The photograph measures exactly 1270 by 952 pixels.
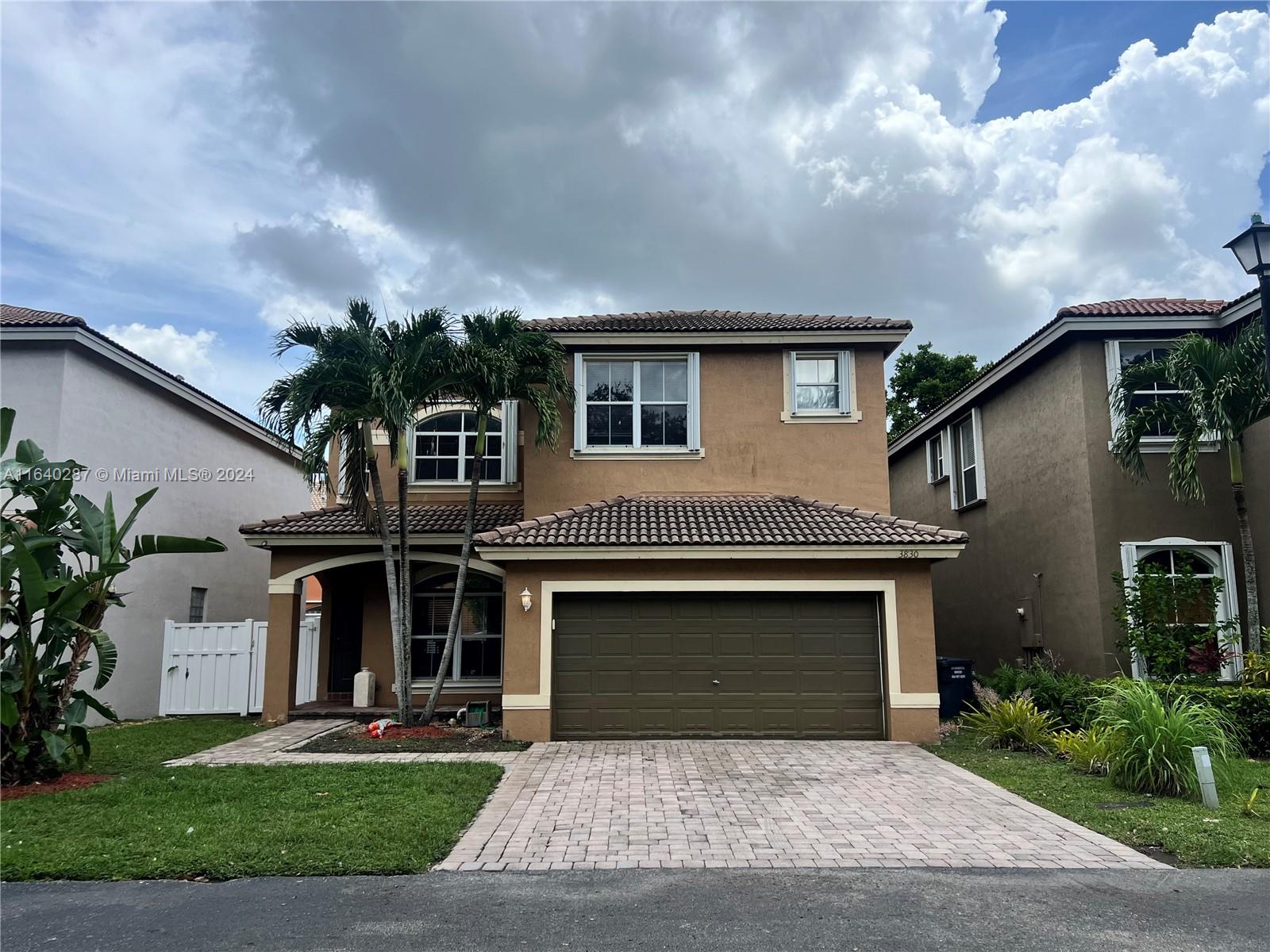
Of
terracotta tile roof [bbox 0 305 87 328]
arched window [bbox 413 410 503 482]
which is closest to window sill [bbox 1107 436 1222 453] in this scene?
arched window [bbox 413 410 503 482]

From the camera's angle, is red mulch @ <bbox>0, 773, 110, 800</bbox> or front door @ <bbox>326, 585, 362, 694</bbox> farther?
front door @ <bbox>326, 585, 362, 694</bbox>

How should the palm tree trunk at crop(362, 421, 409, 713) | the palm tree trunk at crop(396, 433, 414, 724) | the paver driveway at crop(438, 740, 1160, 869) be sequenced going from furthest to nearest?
1. the palm tree trunk at crop(362, 421, 409, 713)
2. the palm tree trunk at crop(396, 433, 414, 724)
3. the paver driveway at crop(438, 740, 1160, 869)

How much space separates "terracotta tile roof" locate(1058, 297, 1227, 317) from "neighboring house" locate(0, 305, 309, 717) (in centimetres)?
1609

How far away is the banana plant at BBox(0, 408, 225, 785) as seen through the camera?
9.00 metres

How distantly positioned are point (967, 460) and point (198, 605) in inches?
692

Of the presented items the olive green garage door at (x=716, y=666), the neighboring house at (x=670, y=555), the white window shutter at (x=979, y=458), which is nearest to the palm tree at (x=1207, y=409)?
the neighboring house at (x=670, y=555)

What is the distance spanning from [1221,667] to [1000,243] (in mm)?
12688

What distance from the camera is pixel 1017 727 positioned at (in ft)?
38.3

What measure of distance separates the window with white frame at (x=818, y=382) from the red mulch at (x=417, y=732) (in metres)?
8.13

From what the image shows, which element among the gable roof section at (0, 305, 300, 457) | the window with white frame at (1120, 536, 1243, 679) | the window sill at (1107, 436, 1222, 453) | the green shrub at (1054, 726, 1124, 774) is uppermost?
the gable roof section at (0, 305, 300, 457)

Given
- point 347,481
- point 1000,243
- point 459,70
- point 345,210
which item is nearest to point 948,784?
point 347,481

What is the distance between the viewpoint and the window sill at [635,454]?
49.5 feet

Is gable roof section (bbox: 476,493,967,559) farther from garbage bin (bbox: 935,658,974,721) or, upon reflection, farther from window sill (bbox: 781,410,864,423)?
garbage bin (bbox: 935,658,974,721)

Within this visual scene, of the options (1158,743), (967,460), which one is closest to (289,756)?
(1158,743)
